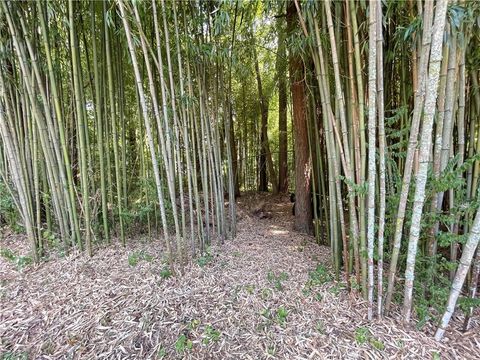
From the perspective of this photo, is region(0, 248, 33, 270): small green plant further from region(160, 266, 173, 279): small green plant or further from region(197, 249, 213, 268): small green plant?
region(197, 249, 213, 268): small green plant

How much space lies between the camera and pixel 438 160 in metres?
1.32

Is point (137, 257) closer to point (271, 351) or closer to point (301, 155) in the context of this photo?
point (271, 351)

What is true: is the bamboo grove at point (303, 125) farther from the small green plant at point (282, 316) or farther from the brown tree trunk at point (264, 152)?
the brown tree trunk at point (264, 152)

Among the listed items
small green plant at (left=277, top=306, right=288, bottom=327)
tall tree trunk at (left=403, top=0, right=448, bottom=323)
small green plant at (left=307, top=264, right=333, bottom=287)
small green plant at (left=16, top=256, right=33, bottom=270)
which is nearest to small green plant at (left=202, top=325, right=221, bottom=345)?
small green plant at (left=277, top=306, right=288, bottom=327)

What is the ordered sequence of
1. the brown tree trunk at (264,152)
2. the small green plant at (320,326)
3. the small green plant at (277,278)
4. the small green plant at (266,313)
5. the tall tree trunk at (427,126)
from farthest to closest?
the brown tree trunk at (264,152) → the small green plant at (277,278) → the small green plant at (266,313) → the small green plant at (320,326) → the tall tree trunk at (427,126)

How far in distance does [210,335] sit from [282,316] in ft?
1.54

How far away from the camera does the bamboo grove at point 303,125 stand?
49.0 inches

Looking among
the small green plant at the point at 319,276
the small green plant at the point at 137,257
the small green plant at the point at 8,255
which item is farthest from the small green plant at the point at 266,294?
the small green plant at the point at 8,255

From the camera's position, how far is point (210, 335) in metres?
1.36

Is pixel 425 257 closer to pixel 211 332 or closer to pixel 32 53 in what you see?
pixel 211 332

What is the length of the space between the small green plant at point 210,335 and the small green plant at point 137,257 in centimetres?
94

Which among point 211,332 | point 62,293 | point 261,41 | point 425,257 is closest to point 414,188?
point 425,257

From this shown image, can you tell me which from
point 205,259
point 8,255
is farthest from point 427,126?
point 8,255

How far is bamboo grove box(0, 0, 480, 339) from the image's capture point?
1.25 metres
